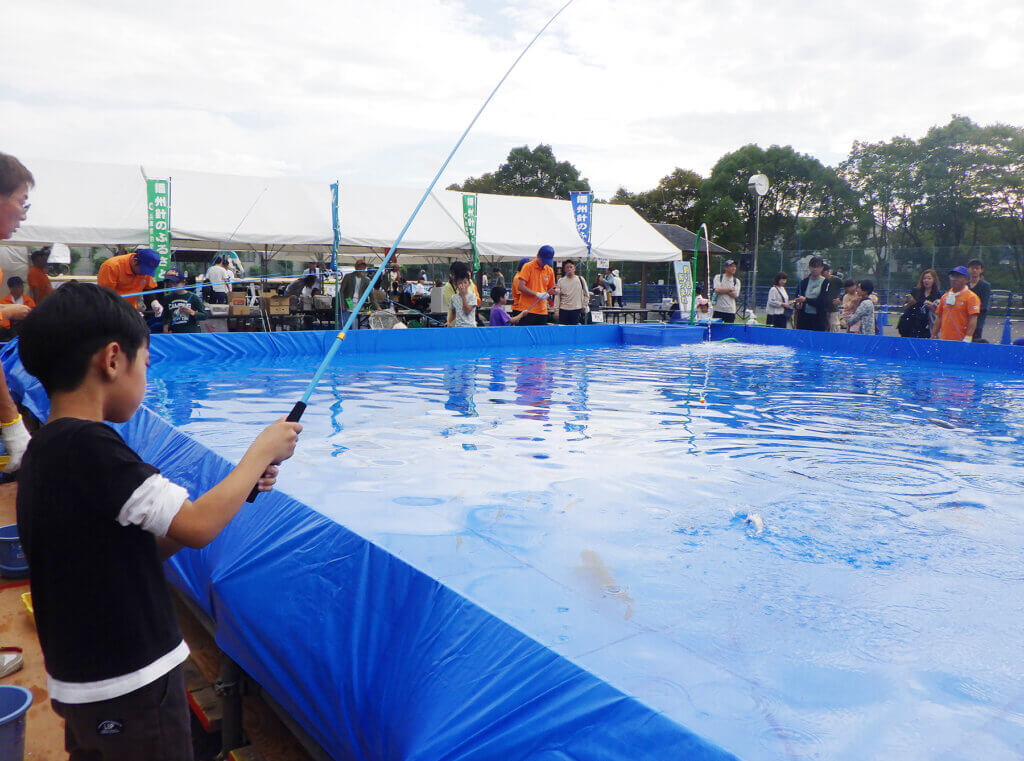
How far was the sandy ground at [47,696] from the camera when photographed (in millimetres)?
2162

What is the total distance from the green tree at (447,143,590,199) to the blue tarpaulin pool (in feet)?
149

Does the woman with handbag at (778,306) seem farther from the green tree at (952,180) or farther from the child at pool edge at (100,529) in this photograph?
the green tree at (952,180)

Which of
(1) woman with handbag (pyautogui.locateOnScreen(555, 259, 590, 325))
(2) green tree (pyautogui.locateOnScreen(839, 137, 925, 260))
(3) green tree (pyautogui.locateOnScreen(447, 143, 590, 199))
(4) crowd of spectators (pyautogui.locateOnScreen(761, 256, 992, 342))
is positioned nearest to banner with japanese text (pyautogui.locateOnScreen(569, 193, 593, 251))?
(4) crowd of spectators (pyautogui.locateOnScreen(761, 256, 992, 342))

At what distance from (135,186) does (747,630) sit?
44.6ft

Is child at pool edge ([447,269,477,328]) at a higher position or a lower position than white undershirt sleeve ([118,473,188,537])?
higher

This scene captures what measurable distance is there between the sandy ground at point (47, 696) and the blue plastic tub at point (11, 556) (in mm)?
45

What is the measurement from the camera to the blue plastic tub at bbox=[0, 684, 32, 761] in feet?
5.86

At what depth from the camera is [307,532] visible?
2092 millimetres

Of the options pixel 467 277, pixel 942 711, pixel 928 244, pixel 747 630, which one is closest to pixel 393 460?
pixel 747 630

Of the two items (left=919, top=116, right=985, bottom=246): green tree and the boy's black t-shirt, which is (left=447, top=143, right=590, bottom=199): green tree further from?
the boy's black t-shirt

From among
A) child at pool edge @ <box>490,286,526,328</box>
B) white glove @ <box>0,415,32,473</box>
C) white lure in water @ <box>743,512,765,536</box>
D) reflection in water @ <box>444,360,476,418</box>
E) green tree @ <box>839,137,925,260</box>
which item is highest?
green tree @ <box>839,137,925,260</box>

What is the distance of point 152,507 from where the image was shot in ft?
3.71

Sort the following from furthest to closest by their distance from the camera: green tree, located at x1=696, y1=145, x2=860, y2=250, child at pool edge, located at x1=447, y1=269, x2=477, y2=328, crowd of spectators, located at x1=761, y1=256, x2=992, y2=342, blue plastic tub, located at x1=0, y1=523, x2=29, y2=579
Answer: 1. green tree, located at x1=696, y1=145, x2=860, y2=250
2. child at pool edge, located at x1=447, y1=269, x2=477, y2=328
3. crowd of spectators, located at x1=761, y1=256, x2=992, y2=342
4. blue plastic tub, located at x1=0, y1=523, x2=29, y2=579

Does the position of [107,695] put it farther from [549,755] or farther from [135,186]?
[135,186]
